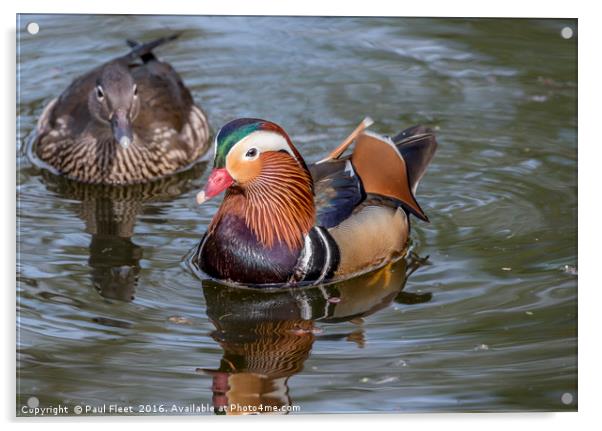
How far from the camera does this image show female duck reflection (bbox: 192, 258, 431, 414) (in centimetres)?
596

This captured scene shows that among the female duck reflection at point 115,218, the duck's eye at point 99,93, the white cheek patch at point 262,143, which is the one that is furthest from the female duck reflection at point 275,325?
the duck's eye at point 99,93

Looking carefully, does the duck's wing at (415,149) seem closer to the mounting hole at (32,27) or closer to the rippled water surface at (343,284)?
the rippled water surface at (343,284)

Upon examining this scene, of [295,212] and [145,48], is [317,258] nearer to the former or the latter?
[295,212]

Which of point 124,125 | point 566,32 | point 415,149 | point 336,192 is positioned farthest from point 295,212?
point 124,125

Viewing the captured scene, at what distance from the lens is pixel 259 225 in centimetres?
689

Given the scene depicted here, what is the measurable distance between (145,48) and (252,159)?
5.93 feet

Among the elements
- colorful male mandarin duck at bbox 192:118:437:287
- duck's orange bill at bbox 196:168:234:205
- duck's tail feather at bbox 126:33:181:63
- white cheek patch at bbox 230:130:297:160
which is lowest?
colorful male mandarin duck at bbox 192:118:437:287

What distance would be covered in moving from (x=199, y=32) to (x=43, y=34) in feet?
3.41

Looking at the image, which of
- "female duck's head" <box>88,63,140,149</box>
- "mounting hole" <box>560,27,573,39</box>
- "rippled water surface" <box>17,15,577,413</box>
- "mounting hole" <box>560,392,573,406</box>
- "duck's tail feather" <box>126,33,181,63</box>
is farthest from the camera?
"female duck's head" <box>88,63,140,149</box>

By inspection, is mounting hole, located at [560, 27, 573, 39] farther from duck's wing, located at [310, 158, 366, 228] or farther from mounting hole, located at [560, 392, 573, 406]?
mounting hole, located at [560, 392, 573, 406]

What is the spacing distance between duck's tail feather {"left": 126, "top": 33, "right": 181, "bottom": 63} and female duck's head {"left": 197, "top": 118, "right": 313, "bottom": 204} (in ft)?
3.74

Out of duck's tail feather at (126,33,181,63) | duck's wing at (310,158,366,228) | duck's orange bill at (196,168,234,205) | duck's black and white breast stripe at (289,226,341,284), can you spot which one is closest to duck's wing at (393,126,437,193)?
duck's wing at (310,158,366,228)

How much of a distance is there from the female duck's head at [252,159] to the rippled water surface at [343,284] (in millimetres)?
482
